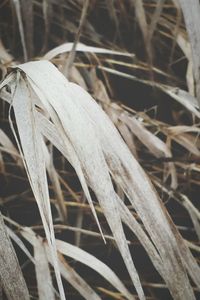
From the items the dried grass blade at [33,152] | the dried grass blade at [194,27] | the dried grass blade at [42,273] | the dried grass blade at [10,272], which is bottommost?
the dried grass blade at [42,273]

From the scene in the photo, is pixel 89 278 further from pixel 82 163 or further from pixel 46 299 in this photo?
pixel 82 163

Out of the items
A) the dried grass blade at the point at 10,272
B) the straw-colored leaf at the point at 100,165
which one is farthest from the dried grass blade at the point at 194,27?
the dried grass blade at the point at 10,272

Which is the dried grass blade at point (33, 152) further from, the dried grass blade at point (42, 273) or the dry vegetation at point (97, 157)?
the dried grass blade at point (42, 273)

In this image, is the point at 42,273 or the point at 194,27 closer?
the point at 194,27

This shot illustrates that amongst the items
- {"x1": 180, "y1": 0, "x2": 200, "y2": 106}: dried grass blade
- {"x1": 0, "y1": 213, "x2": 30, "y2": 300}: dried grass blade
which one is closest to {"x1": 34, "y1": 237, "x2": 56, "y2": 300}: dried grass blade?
{"x1": 0, "y1": 213, "x2": 30, "y2": 300}: dried grass blade

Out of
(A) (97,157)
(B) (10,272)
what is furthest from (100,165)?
(B) (10,272)

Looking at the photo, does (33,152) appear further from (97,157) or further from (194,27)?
(194,27)

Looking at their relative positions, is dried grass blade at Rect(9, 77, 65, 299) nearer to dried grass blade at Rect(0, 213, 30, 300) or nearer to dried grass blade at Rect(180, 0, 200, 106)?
dried grass blade at Rect(0, 213, 30, 300)

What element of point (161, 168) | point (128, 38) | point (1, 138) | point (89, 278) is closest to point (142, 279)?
point (89, 278)
